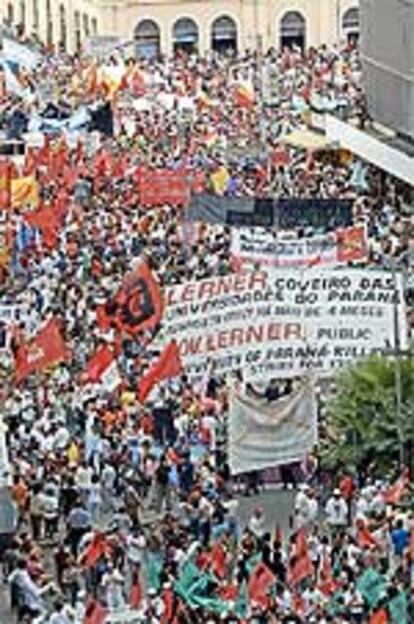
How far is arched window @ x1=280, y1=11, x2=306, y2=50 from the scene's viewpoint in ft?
300

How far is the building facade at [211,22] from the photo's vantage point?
89.9 m

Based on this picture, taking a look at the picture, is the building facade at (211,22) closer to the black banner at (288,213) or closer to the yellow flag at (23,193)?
the yellow flag at (23,193)

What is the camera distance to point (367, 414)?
27.4 metres

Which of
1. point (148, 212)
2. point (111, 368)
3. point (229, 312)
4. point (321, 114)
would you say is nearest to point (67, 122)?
point (321, 114)

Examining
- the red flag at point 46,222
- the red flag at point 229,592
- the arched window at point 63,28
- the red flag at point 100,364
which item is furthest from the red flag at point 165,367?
the arched window at point 63,28

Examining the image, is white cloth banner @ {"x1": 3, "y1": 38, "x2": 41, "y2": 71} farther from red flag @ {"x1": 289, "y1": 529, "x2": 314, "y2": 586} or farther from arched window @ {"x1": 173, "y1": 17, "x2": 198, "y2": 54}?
red flag @ {"x1": 289, "y1": 529, "x2": 314, "y2": 586}

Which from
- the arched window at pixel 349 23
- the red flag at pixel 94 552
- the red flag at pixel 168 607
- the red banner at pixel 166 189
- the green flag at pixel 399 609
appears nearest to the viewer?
the green flag at pixel 399 609

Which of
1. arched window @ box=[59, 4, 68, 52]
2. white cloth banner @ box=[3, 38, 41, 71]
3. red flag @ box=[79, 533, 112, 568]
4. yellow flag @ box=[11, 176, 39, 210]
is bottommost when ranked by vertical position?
red flag @ box=[79, 533, 112, 568]

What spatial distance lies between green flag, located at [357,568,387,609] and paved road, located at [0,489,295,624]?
392 centimetres

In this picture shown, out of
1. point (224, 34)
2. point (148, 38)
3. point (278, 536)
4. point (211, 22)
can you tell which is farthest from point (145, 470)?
point (224, 34)

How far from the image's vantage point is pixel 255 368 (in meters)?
24.6

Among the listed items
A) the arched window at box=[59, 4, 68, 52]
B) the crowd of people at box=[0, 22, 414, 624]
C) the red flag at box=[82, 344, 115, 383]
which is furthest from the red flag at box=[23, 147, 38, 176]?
the arched window at box=[59, 4, 68, 52]

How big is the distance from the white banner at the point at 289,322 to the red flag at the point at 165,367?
1.04 meters

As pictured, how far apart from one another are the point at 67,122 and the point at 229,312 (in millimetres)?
29789
